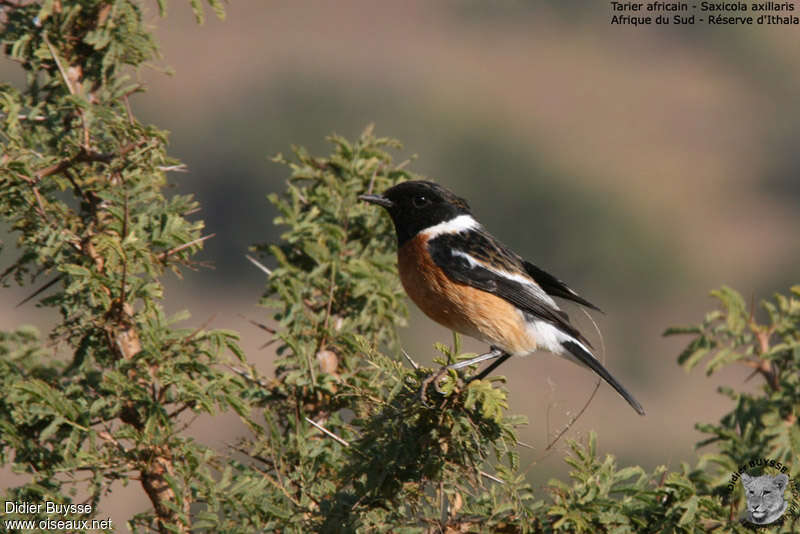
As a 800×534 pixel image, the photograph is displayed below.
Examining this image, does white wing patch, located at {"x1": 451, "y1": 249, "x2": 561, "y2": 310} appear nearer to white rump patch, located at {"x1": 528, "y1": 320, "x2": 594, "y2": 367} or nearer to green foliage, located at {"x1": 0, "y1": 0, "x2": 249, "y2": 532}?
white rump patch, located at {"x1": 528, "y1": 320, "x2": 594, "y2": 367}

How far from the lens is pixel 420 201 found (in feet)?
17.3

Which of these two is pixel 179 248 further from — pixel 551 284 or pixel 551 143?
pixel 551 143

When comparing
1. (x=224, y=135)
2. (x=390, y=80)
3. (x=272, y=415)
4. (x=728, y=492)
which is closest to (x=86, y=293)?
(x=272, y=415)

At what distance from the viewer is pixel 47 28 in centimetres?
397

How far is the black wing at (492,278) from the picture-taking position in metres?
5.02

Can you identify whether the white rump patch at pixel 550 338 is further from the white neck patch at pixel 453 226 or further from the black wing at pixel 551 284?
the white neck patch at pixel 453 226

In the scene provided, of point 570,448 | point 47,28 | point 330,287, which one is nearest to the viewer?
point 570,448

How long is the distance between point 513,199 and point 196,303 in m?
11.6

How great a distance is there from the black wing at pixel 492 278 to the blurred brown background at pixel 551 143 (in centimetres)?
1095

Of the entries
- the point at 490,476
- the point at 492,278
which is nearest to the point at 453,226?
the point at 492,278

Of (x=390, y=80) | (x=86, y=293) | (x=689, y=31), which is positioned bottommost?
(x=86, y=293)

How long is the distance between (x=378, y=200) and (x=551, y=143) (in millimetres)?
39770

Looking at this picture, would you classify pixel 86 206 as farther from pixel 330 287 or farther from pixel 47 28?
pixel 330 287

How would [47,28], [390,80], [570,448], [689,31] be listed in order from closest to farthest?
[570,448] → [47,28] → [390,80] → [689,31]
